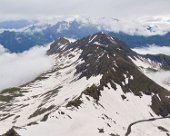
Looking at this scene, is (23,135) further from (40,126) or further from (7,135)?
(40,126)

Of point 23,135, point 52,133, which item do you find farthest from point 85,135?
point 23,135

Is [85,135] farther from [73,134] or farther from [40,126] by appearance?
[40,126]

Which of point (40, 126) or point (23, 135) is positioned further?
point (40, 126)

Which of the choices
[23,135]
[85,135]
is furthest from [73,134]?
[23,135]

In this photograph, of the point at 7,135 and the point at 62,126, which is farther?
the point at 62,126

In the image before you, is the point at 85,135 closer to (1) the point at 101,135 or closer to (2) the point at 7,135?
(1) the point at 101,135

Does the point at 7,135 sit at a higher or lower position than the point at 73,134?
higher

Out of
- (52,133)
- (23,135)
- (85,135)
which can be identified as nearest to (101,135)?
(85,135)
